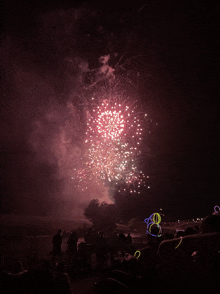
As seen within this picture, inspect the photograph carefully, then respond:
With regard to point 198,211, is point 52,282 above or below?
below

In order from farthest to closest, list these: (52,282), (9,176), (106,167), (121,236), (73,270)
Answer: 1. (9,176)
2. (106,167)
3. (121,236)
4. (73,270)
5. (52,282)

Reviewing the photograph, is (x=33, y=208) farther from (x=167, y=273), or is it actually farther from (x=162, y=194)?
(x=167, y=273)

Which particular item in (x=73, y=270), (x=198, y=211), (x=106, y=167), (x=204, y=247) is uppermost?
(x=106, y=167)

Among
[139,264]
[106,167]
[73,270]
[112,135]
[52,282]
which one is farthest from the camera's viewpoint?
[106,167]

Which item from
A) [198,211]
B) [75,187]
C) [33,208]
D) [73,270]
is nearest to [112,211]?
[75,187]

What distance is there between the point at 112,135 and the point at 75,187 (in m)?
13.3

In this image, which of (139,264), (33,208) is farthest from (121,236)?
(33,208)

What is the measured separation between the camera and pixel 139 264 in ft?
24.1

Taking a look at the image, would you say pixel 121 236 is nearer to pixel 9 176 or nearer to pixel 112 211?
pixel 112 211

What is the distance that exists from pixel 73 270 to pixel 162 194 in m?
24.2

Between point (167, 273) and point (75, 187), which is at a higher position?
point (75, 187)

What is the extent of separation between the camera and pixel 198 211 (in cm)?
3070

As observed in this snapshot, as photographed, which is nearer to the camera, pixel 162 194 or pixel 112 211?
pixel 112 211

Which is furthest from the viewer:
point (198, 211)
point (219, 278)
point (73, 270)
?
point (198, 211)
